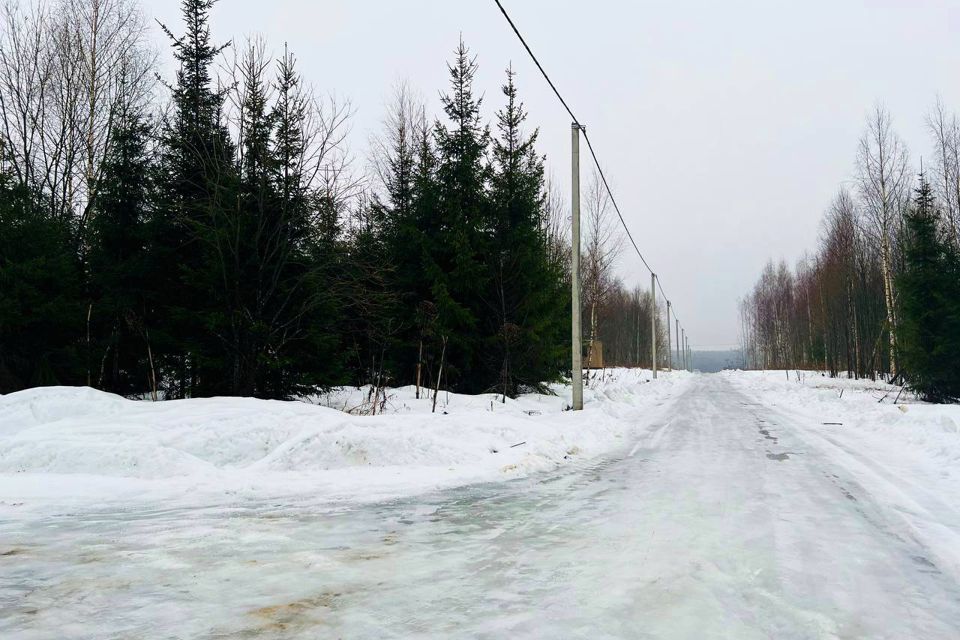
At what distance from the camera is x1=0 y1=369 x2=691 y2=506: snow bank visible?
22.0 ft

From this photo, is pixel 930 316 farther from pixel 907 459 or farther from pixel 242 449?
pixel 242 449

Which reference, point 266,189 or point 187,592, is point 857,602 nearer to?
point 187,592

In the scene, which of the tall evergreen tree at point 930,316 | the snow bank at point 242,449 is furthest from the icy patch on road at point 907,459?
the tall evergreen tree at point 930,316

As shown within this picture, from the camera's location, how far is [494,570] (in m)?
3.87

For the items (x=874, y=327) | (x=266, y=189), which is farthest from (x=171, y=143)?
(x=874, y=327)

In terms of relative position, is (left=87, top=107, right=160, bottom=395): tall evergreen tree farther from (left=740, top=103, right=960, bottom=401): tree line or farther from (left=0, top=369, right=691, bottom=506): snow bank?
(left=740, top=103, right=960, bottom=401): tree line

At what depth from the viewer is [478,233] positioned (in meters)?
18.3

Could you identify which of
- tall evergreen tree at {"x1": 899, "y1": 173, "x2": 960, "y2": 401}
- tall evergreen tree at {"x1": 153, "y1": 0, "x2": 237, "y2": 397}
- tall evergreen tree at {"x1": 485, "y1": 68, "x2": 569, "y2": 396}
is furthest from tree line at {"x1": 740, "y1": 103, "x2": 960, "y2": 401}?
tall evergreen tree at {"x1": 153, "y1": 0, "x2": 237, "y2": 397}

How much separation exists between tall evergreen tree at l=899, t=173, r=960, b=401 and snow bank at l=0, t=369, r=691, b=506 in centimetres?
1752

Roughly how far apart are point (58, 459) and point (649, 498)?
799cm

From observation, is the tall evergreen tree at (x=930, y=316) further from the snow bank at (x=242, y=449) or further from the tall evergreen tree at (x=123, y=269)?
the tall evergreen tree at (x=123, y=269)

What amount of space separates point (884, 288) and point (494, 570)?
125ft

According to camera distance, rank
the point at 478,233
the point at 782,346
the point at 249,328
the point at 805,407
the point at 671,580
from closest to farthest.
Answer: the point at 671,580, the point at 249,328, the point at 478,233, the point at 805,407, the point at 782,346

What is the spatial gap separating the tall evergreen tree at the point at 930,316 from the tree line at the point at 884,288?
3cm
